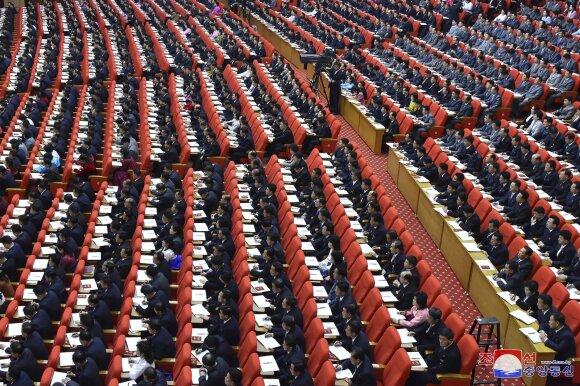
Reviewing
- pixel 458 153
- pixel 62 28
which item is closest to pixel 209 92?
pixel 458 153

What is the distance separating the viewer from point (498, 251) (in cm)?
781

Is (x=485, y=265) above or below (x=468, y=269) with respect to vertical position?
above

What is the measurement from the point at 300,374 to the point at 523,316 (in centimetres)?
246

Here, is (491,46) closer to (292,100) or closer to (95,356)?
(292,100)

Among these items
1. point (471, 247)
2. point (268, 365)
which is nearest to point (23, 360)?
point (268, 365)

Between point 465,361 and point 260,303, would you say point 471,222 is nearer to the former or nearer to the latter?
point 465,361

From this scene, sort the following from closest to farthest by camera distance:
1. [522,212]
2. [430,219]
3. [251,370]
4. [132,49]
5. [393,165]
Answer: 1. [251,370]
2. [522,212]
3. [430,219]
4. [393,165]
5. [132,49]

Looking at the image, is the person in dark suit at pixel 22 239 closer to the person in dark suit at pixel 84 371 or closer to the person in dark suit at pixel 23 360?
the person in dark suit at pixel 23 360

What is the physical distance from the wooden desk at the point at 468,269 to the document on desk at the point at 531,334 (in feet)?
0.14

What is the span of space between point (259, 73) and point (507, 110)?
6034mm

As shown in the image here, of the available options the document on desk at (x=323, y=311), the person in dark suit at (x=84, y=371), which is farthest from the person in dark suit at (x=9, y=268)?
the document on desk at (x=323, y=311)

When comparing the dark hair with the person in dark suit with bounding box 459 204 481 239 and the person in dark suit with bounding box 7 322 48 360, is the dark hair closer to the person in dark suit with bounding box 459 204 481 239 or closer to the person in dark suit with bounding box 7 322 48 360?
the person in dark suit with bounding box 459 204 481 239

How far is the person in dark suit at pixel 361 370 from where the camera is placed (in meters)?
5.75

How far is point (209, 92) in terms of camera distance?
1472cm
